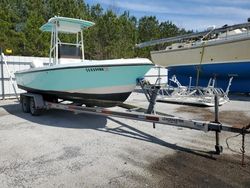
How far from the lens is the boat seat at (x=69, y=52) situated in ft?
24.6

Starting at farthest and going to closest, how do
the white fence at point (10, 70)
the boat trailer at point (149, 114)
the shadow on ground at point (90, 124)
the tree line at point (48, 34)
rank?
the tree line at point (48, 34) → the white fence at point (10, 70) → the shadow on ground at point (90, 124) → the boat trailer at point (149, 114)

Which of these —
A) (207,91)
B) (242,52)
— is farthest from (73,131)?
(242,52)

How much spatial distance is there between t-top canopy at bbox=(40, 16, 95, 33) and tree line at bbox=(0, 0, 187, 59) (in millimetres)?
11705

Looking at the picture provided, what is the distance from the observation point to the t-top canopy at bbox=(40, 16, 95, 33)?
7407 millimetres

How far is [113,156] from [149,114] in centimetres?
112

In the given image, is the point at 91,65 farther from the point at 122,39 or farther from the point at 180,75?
the point at 122,39

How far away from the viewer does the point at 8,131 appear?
593 centimetres

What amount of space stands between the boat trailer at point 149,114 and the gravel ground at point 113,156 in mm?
380

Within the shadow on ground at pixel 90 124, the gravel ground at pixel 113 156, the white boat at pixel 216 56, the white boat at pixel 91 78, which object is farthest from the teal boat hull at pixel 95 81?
the white boat at pixel 216 56

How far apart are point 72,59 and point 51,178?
4665 millimetres

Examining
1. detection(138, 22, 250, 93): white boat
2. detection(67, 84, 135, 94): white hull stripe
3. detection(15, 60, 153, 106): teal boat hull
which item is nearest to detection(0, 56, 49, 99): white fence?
detection(15, 60, 153, 106): teal boat hull

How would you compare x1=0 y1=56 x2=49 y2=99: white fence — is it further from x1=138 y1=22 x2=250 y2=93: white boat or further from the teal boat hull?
x1=138 y1=22 x2=250 y2=93: white boat

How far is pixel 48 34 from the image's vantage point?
19484mm

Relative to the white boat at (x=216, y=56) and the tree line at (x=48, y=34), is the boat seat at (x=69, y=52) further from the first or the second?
the tree line at (x=48, y=34)
